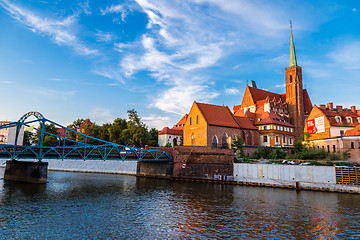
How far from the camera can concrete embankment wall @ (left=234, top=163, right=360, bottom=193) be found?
35250 mm

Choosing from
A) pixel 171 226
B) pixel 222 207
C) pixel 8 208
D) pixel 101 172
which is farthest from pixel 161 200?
pixel 101 172

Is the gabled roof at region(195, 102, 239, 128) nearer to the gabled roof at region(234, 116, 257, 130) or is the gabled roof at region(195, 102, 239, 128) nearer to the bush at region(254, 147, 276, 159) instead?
the gabled roof at region(234, 116, 257, 130)

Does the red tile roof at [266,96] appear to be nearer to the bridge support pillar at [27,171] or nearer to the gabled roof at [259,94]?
the gabled roof at [259,94]

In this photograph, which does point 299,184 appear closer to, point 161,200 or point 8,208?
point 161,200

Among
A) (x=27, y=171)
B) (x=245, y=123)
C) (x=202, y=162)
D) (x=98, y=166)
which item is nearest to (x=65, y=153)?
(x=27, y=171)

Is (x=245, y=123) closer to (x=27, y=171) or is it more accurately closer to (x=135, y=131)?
(x=135, y=131)

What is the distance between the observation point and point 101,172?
61375 mm

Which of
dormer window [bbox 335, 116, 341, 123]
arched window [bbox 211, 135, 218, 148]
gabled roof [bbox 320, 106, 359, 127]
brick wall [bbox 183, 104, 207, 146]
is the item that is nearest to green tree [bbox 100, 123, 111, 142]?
brick wall [bbox 183, 104, 207, 146]

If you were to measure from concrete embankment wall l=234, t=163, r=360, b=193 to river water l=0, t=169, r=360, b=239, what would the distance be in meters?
4.04

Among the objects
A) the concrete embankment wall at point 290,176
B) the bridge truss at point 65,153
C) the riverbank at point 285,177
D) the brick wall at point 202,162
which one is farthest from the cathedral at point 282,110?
the bridge truss at point 65,153

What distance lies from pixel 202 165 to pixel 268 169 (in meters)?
11.3

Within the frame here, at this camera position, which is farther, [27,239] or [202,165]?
[202,165]

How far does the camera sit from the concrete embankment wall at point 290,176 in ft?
116

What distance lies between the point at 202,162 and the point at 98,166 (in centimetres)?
2975
